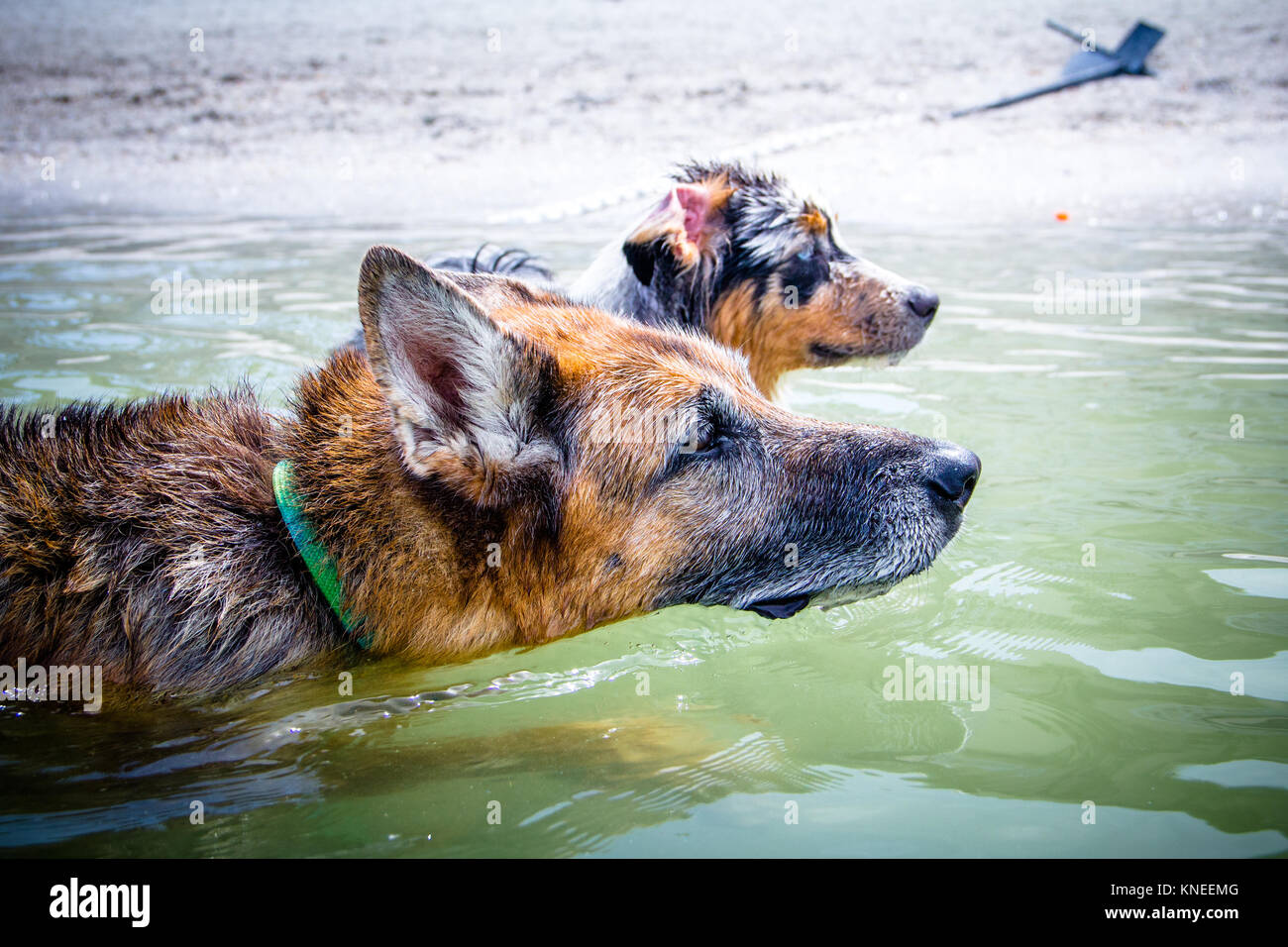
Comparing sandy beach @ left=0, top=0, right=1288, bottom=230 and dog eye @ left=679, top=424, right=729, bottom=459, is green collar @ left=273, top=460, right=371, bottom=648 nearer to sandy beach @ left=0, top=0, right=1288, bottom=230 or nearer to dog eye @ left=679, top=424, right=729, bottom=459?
dog eye @ left=679, top=424, right=729, bottom=459

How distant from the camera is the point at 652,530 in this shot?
3699mm

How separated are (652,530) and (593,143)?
1547cm

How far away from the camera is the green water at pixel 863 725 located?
319 cm

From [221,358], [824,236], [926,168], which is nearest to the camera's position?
[824,236]

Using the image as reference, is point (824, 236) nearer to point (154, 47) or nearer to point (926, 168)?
point (926, 168)

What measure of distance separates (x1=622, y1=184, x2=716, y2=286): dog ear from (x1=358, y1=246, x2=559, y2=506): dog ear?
234 cm

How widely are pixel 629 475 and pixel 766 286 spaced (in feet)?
9.61

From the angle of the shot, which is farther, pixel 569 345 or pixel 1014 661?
pixel 1014 661

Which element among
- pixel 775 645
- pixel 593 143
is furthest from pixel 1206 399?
pixel 593 143

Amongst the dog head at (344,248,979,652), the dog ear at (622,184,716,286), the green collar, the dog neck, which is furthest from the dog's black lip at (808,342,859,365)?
the green collar

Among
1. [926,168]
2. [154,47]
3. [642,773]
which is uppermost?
[154,47]

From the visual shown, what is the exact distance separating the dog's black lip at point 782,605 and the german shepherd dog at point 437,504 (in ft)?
0.03

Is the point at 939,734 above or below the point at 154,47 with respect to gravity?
below

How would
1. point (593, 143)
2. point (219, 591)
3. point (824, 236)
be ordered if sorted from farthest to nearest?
point (593, 143)
point (824, 236)
point (219, 591)
